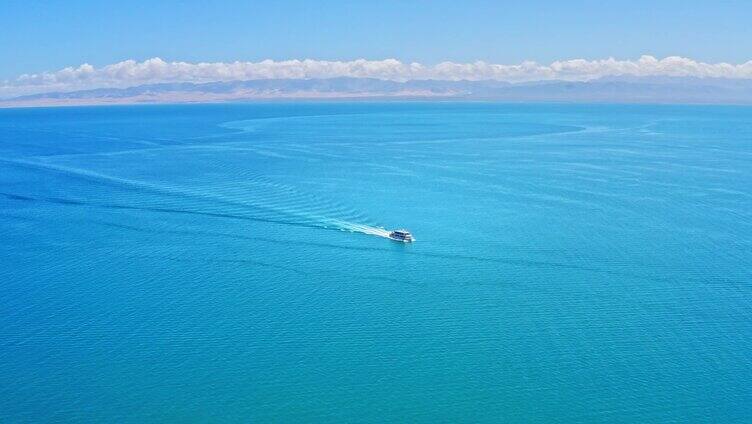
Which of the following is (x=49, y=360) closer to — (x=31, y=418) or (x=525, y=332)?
(x=31, y=418)

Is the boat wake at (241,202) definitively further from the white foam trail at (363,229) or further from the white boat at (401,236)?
the white boat at (401,236)

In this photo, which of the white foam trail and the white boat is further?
the white foam trail

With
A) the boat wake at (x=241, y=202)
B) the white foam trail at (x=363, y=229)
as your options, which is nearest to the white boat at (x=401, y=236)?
the white foam trail at (x=363, y=229)

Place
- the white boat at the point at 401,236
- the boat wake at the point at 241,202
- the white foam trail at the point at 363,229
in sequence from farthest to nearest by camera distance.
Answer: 1. the boat wake at the point at 241,202
2. the white foam trail at the point at 363,229
3. the white boat at the point at 401,236

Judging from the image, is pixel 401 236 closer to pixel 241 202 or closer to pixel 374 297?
pixel 374 297

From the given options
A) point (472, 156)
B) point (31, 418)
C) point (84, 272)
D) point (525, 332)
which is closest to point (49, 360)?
point (31, 418)

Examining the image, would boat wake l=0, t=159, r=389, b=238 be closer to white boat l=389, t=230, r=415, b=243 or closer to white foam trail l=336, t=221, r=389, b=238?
white foam trail l=336, t=221, r=389, b=238

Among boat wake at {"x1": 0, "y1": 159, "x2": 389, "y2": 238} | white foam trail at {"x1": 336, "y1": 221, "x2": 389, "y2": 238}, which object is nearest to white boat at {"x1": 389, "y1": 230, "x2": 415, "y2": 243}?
white foam trail at {"x1": 336, "y1": 221, "x2": 389, "y2": 238}

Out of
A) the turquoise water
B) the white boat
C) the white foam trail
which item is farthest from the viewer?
the white foam trail

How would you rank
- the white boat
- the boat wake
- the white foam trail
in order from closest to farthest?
the white boat < the white foam trail < the boat wake
